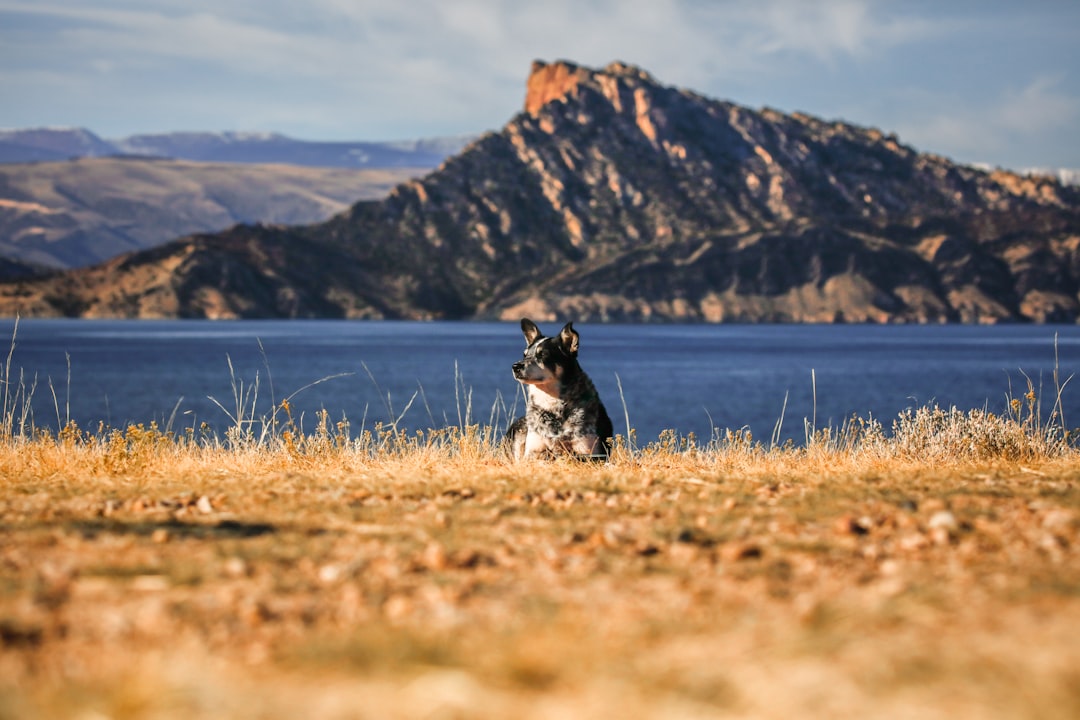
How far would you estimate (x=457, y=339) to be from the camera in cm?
17912

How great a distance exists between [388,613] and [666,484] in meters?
4.48

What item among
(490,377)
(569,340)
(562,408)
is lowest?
(490,377)

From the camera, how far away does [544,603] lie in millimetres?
4816

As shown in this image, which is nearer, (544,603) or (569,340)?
(544,603)

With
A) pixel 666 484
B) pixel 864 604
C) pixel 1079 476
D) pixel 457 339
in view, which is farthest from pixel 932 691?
pixel 457 339

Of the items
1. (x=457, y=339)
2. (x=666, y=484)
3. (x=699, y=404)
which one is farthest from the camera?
(x=457, y=339)

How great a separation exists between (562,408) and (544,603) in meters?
6.04

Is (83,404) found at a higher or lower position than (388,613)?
lower

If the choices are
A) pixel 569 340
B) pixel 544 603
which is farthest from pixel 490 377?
pixel 544 603

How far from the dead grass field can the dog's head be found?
161 centimetres

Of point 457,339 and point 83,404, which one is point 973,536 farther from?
point 457,339

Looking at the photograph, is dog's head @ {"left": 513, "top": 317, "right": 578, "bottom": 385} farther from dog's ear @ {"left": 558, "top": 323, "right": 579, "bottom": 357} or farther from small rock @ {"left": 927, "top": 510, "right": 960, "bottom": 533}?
small rock @ {"left": 927, "top": 510, "right": 960, "bottom": 533}

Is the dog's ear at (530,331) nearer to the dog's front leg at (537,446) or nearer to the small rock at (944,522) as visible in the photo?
the dog's front leg at (537,446)

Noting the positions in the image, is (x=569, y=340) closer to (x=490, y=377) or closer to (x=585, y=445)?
(x=585, y=445)
